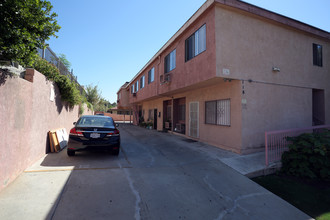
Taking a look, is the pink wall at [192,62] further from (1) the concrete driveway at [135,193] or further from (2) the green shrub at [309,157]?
(1) the concrete driveway at [135,193]

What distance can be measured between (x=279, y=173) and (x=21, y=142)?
7550 mm

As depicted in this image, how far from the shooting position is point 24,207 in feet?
9.85

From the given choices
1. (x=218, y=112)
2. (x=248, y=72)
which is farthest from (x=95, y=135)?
(x=248, y=72)

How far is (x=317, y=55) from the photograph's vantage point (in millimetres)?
9219

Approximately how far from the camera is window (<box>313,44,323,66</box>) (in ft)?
29.8

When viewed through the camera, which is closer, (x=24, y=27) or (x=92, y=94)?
(x=24, y=27)

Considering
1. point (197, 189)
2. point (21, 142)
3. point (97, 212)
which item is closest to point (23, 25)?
point (21, 142)

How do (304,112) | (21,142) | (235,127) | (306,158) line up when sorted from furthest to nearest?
(304,112) < (235,127) < (306,158) < (21,142)

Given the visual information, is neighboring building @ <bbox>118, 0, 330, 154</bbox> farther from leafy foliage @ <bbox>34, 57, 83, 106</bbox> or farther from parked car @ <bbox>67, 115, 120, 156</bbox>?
leafy foliage @ <bbox>34, 57, 83, 106</bbox>

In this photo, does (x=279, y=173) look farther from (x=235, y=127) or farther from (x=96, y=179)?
(x=96, y=179)

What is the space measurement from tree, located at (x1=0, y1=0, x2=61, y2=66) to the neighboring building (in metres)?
5.38

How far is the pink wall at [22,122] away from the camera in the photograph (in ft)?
11.6

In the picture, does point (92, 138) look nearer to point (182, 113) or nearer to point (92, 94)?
point (182, 113)

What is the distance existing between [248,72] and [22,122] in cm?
789
